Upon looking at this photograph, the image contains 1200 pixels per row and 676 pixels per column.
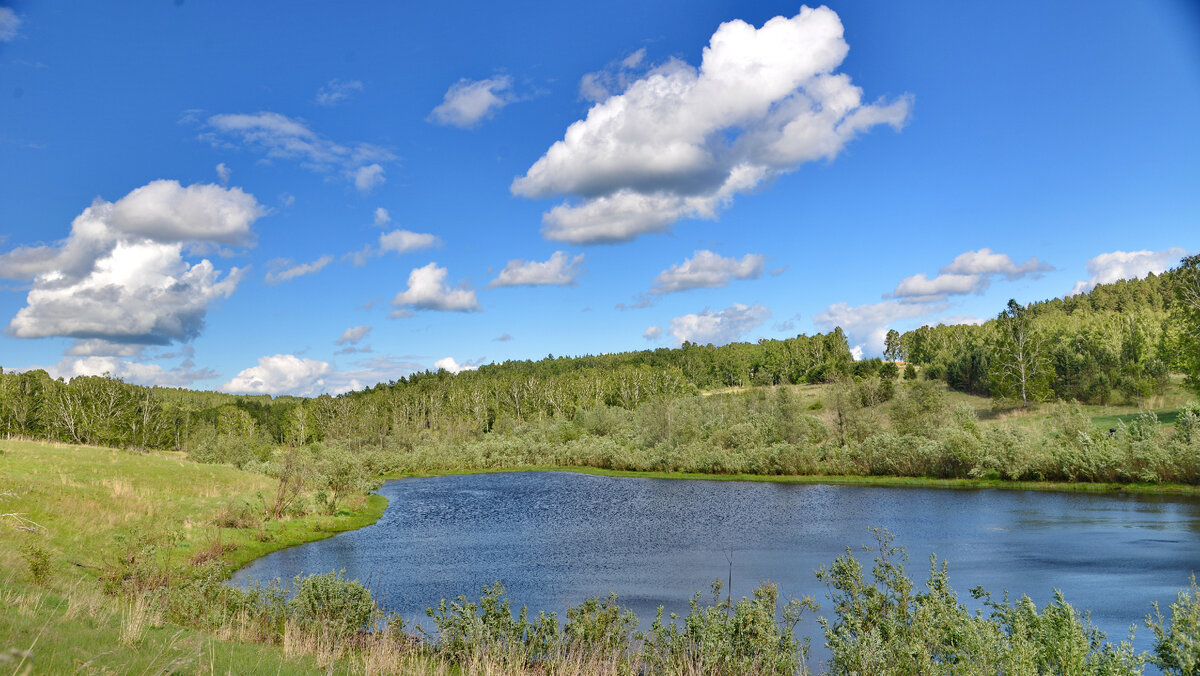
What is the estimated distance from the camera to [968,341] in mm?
132750

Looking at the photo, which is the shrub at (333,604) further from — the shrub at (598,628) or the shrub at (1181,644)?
the shrub at (1181,644)

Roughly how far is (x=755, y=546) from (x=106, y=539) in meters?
35.0

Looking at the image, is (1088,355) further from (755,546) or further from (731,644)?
(731,644)

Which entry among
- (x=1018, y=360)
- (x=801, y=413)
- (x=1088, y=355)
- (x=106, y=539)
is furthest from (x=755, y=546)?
(x=1088, y=355)

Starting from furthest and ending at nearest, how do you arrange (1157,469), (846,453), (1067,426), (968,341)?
(968,341) → (846,453) → (1067,426) → (1157,469)

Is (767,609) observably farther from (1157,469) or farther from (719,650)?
(1157,469)

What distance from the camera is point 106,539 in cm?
3219

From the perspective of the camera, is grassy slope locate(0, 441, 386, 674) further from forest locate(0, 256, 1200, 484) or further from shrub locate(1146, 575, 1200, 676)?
forest locate(0, 256, 1200, 484)

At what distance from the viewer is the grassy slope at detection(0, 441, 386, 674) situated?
34.8ft

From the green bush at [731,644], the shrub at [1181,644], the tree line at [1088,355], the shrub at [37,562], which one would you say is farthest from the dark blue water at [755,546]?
the tree line at [1088,355]

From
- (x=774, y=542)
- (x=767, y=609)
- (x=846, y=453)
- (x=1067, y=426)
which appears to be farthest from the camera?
(x=846, y=453)

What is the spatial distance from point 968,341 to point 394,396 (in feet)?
465

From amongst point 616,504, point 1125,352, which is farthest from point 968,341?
point 616,504

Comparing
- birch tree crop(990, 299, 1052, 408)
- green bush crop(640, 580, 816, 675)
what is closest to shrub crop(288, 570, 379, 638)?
green bush crop(640, 580, 816, 675)
